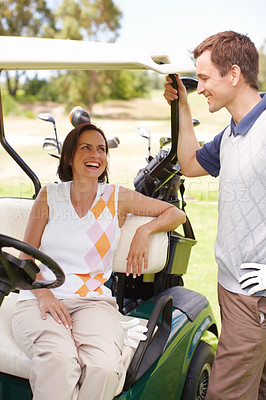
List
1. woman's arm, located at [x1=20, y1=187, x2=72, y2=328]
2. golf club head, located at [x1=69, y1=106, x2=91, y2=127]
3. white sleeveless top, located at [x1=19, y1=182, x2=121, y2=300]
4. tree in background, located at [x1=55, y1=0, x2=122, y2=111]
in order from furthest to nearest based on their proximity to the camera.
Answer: tree in background, located at [x1=55, y1=0, x2=122, y2=111] < golf club head, located at [x1=69, y1=106, x2=91, y2=127] < white sleeveless top, located at [x1=19, y1=182, x2=121, y2=300] < woman's arm, located at [x1=20, y1=187, x2=72, y2=328]

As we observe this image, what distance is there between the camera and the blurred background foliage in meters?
21.2

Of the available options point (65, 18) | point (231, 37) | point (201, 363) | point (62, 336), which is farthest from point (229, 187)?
point (65, 18)

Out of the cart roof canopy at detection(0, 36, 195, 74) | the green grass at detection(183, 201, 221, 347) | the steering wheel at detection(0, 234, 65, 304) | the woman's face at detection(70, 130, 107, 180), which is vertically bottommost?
the green grass at detection(183, 201, 221, 347)

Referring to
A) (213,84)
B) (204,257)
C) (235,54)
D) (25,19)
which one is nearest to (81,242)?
(213,84)

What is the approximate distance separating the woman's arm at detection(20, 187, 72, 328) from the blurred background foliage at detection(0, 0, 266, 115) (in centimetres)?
1907

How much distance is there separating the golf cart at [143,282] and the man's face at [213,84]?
0.24ft

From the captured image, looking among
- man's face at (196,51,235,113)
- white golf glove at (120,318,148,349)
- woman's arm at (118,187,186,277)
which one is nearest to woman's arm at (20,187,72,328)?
white golf glove at (120,318,148,349)

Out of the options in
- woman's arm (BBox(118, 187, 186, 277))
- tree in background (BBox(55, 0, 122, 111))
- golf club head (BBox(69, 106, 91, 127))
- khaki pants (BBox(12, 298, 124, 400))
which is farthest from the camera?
tree in background (BBox(55, 0, 122, 111))

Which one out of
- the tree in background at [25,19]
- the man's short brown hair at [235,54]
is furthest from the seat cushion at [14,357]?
the tree in background at [25,19]

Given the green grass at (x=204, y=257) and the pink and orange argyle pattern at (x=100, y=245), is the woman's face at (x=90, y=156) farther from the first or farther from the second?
the green grass at (x=204, y=257)

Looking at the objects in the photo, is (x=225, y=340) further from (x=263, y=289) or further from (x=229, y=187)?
(x=229, y=187)

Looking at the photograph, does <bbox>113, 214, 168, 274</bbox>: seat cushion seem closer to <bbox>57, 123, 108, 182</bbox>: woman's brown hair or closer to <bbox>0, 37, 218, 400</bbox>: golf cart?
<bbox>0, 37, 218, 400</bbox>: golf cart

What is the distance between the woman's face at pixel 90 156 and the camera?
2.09m

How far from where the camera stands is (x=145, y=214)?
2.13 m
